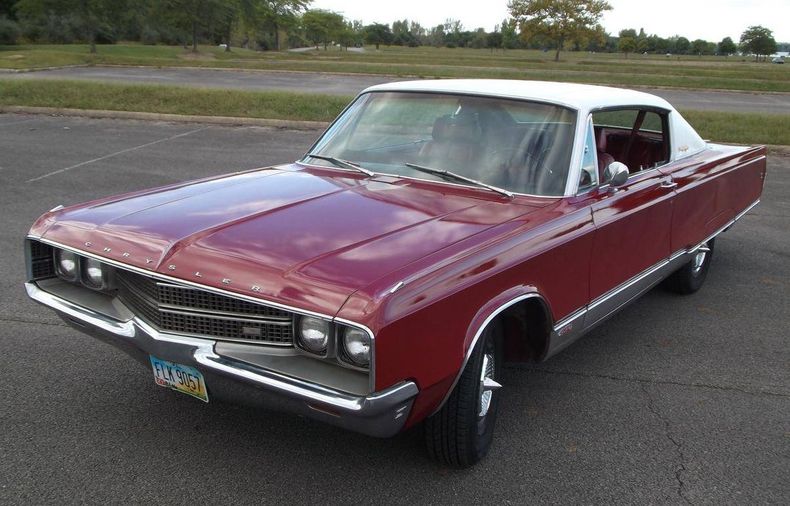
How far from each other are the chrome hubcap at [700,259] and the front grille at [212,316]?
3.77 metres

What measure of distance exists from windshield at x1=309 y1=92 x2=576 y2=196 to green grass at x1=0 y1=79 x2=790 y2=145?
9.64m

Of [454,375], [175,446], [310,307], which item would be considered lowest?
[175,446]

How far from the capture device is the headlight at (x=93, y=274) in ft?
10.1

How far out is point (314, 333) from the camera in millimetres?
2523

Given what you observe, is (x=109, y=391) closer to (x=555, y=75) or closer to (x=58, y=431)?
(x=58, y=431)

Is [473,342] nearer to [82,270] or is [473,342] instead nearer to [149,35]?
[82,270]

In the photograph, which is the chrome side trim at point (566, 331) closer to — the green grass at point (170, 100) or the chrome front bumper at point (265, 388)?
the chrome front bumper at point (265, 388)

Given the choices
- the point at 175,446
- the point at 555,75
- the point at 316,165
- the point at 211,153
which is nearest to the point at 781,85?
the point at 555,75

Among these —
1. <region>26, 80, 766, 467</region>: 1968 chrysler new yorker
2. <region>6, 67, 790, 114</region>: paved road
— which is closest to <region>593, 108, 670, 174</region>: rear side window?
<region>26, 80, 766, 467</region>: 1968 chrysler new yorker

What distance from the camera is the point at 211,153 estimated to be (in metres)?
10.7

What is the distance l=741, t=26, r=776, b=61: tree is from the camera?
87875mm

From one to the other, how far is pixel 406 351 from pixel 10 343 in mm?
2795

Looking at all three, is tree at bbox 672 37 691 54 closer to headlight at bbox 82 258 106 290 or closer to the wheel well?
the wheel well

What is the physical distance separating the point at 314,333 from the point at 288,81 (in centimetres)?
2036
